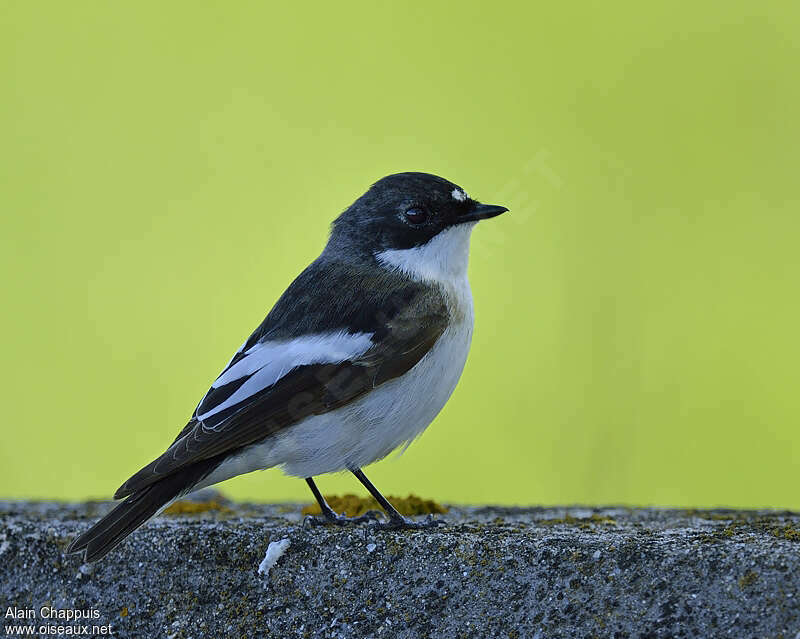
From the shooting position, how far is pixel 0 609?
4164 millimetres

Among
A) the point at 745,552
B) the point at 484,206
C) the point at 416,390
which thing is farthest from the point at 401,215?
the point at 745,552

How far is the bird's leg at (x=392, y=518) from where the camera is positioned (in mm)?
4457

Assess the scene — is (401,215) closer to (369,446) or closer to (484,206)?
(484,206)

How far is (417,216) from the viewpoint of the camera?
5203 mm

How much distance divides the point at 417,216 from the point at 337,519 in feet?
5.20

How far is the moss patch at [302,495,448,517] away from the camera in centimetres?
514

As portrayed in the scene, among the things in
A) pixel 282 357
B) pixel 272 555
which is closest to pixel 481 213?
pixel 282 357

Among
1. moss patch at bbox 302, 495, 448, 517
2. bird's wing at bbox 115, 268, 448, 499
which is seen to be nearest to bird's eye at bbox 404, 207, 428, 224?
bird's wing at bbox 115, 268, 448, 499

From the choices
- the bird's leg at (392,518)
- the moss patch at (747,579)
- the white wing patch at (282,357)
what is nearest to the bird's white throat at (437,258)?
the white wing patch at (282,357)

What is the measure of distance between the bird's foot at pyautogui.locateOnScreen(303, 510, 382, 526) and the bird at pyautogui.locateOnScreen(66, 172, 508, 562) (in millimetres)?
19

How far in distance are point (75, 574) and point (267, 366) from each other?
1.17m

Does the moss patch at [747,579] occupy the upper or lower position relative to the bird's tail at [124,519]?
lower

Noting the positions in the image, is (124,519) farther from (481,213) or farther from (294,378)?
(481,213)

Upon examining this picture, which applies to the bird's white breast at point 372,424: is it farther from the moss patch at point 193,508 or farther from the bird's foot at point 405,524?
the moss patch at point 193,508
